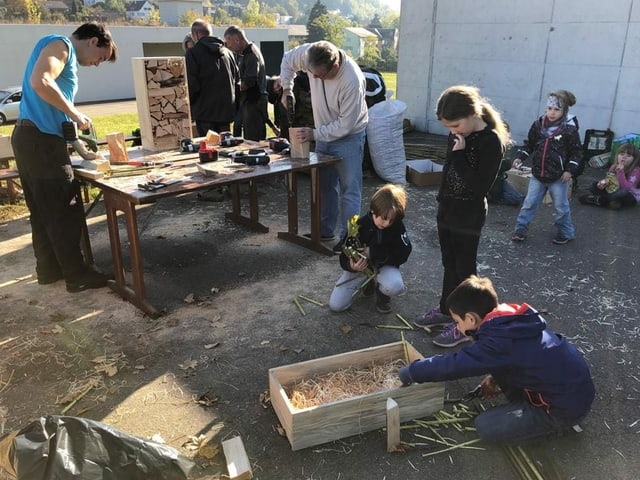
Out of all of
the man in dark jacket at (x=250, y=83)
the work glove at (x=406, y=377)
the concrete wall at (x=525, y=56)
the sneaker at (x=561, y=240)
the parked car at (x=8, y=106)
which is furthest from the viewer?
the parked car at (x=8, y=106)

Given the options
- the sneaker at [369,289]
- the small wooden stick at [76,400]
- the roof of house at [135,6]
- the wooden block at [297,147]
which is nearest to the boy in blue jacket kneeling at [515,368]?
the sneaker at [369,289]

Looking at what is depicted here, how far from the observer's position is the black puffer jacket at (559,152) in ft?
17.5

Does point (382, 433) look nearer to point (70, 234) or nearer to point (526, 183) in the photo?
point (70, 234)

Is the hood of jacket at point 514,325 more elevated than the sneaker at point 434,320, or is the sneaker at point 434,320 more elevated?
the hood of jacket at point 514,325

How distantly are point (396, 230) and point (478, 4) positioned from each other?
8.29m

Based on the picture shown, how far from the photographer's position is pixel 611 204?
21.8ft

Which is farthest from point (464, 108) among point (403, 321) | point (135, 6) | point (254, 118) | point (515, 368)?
point (135, 6)

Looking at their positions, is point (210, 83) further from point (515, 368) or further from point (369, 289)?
point (515, 368)

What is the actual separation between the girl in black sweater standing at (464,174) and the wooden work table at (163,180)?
1525 millimetres

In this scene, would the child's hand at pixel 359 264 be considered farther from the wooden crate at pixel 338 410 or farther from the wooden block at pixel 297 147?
the wooden block at pixel 297 147

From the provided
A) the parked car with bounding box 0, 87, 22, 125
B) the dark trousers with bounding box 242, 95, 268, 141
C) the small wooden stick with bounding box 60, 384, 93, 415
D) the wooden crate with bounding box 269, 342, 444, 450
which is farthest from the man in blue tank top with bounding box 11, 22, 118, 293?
the parked car with bounding box 0, 87, 22, 125

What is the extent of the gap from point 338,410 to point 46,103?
2978 millimetres

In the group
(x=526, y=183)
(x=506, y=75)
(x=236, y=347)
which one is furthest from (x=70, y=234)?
(x=506, y=75)

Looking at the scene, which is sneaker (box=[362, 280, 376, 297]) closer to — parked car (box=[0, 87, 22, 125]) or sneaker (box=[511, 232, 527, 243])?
sneaker (box=[511, 232, 527, 243])
